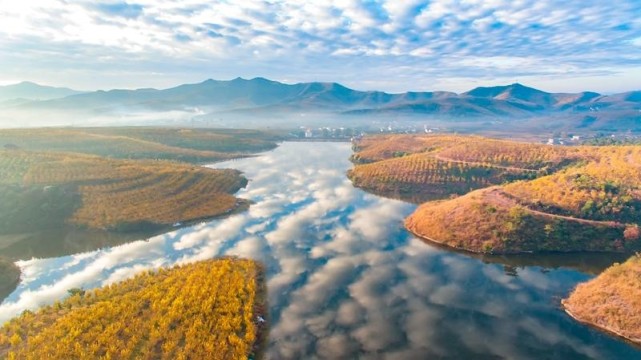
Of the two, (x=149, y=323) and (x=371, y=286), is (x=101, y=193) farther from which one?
(x=371, y=286)

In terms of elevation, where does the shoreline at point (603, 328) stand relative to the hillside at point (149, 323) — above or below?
below

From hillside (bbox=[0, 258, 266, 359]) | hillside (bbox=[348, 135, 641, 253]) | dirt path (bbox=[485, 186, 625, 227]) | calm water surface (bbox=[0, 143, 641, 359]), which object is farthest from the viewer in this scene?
dirt path (bbox=[485, 186, 625, 227])

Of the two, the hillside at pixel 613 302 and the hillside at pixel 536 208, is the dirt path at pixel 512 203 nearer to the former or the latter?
the hillside at pixel 536 208

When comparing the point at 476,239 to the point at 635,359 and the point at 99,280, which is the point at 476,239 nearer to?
the point at 635,359

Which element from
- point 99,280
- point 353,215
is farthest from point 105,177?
point 353,215

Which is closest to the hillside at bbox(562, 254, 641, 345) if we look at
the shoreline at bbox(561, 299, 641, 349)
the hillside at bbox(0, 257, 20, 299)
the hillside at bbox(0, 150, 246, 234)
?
the shoreline at bbox(561, 299, 641, 349)

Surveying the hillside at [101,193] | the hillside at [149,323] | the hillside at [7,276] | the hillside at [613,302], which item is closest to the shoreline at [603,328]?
the hillside at [613,302]

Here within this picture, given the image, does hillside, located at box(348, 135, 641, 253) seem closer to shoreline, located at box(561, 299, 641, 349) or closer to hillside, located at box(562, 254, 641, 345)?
hillside, located at box(562, 254, 641, 345)
